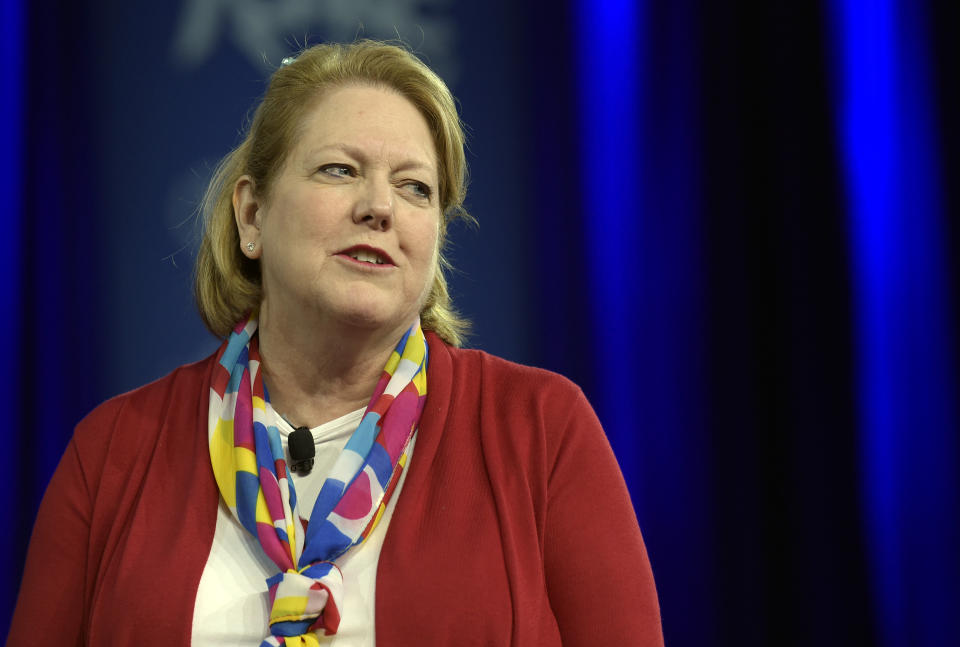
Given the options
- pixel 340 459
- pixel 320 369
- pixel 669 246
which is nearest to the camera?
pixel 340 459

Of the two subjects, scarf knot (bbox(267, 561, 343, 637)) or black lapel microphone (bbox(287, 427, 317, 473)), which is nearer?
scarf knot (bbox(267, 561, 343, 637))

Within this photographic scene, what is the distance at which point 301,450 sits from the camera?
1338 millimetres

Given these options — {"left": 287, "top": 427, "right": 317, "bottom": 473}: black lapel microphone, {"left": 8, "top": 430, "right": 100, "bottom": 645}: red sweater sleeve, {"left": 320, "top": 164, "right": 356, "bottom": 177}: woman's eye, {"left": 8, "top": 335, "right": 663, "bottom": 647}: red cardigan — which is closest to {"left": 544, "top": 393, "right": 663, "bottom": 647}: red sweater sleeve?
{"left": 8, "top": 335, "right": 663, "bottom": 647}: red cardigan

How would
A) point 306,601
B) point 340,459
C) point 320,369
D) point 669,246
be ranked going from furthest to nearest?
point 669,246
point 320,369
point 340,459
point 306,601

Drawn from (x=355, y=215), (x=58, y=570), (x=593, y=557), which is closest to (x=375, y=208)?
(x=355, y=215)

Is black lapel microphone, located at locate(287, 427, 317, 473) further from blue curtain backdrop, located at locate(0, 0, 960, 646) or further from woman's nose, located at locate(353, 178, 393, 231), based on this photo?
blue curtain backdrop, located at locate(0, 0, 960, 646)

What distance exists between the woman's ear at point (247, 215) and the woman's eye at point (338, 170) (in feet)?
0.54

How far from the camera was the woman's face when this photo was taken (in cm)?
131

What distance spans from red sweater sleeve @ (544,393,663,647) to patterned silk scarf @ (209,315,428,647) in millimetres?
226

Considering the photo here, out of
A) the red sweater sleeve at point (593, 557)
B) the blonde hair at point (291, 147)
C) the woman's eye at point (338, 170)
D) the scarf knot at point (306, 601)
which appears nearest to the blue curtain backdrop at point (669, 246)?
the blonde hair at point (291, 147)

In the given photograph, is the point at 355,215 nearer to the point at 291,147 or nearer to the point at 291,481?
the point at 291,147

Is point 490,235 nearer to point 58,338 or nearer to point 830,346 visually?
point 830,346

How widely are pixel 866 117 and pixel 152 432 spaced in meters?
1.67

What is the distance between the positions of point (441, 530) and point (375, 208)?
0.44 meters
